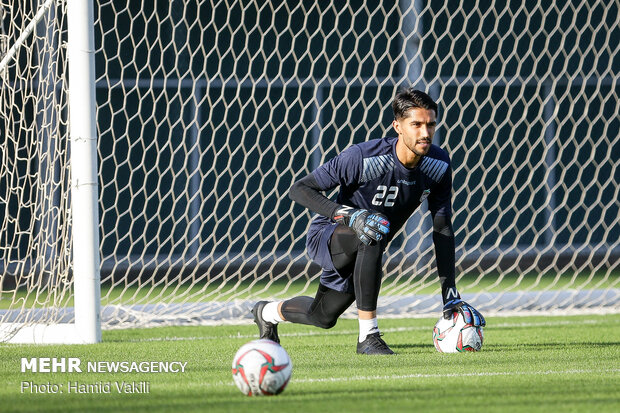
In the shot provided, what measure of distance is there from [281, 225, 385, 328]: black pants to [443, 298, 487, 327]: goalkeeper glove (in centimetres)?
39

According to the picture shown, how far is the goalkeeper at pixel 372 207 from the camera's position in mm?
5195

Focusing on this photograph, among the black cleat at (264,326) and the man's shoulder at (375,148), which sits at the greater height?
the man's shoulder at (375,148)

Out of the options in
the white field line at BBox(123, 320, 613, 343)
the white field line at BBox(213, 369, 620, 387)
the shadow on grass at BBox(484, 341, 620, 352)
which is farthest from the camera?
the white field line at BBox(123, 320, 613, 343)

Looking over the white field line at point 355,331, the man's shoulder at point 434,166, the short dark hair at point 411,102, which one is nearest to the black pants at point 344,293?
the man's shoulder at point 434,166

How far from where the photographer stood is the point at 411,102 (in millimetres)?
5242

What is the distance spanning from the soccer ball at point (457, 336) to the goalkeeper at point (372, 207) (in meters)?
0.04

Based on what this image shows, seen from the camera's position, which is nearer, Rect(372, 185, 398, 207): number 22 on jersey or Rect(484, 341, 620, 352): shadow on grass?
Rect(372, 185, 398, 207): number 22 on jersey

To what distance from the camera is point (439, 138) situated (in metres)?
11.0

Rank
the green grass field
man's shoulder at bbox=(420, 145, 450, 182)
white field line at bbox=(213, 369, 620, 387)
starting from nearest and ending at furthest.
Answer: the green grass field < white field line at bbox=(213, 369, 620, 387) < man's shoulder at bbox=(420, 145, 450, 182)

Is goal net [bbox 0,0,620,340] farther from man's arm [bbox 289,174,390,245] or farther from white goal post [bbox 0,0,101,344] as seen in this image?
man's arm [bbox 289,174,390,245]

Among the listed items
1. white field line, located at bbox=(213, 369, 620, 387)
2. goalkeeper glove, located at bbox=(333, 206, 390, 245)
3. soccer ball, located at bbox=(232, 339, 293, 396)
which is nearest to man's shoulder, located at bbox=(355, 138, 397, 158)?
goalkeeper glove, located at bbox=(333, 206, 390, 245)

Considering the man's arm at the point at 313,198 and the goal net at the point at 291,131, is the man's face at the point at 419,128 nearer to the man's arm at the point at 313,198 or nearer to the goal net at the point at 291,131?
the man's arm at the point at 313,198

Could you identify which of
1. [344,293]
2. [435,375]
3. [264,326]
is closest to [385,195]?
[344,293]

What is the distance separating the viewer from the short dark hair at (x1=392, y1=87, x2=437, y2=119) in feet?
17.1
